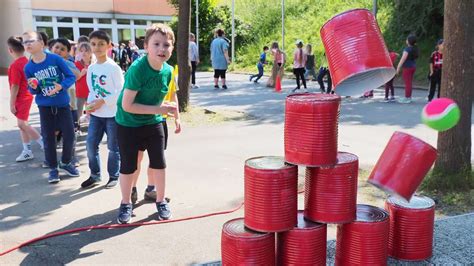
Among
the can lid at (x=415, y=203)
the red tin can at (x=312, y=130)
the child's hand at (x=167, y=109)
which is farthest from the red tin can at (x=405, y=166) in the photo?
the child's hand at (x=167, y=109)

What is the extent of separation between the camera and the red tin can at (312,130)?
9.66ft

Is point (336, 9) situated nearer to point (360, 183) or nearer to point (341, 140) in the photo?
point (341, 140)

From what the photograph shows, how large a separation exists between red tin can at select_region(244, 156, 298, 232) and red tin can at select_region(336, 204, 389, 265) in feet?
1.37

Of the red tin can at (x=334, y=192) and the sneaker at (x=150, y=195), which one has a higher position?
the red tin can at (x=334, y=192)

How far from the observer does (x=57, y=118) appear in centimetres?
562

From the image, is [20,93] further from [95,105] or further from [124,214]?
[124,214]

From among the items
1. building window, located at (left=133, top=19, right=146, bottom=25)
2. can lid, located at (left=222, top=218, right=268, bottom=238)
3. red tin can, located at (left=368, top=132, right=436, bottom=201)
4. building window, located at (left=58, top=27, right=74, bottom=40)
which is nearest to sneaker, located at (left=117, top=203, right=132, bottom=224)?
can lid, located at (left=222, top=218, right=268, bottom=238)

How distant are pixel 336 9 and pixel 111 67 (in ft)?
79.6

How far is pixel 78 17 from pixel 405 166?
100 ft

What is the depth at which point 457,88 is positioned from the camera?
4891mm

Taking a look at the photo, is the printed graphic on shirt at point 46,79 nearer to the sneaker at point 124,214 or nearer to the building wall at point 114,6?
the sneaker at point 124,214

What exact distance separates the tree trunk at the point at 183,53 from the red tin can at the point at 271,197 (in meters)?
7.16

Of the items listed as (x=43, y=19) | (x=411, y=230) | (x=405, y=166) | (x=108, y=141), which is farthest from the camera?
(x=43, y=19)

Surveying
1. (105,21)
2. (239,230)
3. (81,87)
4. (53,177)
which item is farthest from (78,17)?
(239,230)
